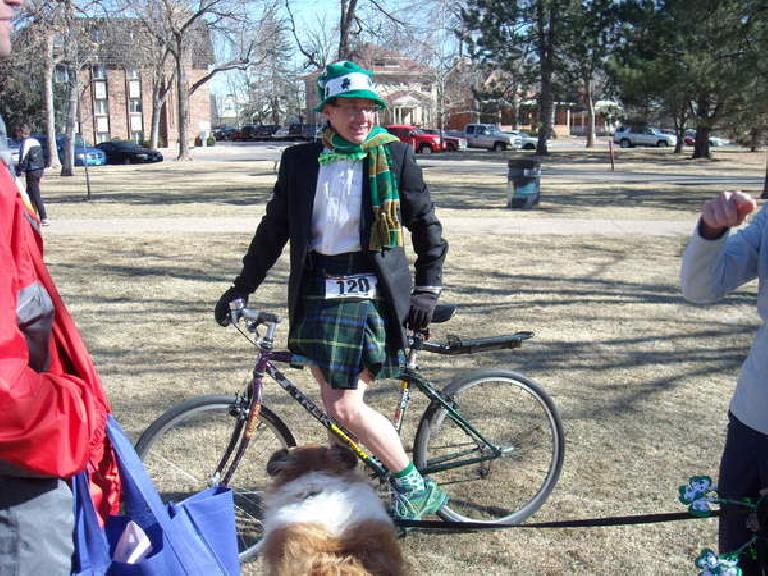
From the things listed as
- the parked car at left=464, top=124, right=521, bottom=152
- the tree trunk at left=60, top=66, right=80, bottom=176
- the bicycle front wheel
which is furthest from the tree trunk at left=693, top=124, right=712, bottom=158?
the bicycle front wheel

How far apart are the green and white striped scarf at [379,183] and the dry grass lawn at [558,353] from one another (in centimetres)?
139

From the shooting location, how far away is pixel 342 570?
1.99 meters

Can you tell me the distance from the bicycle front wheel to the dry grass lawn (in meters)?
0.18

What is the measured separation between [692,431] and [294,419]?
7.74ft

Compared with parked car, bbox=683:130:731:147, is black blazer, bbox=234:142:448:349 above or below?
below

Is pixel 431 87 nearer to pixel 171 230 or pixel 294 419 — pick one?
pixel 171 230

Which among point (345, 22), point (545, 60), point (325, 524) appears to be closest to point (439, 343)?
point (325, 524)

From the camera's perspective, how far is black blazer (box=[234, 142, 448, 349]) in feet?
10.1

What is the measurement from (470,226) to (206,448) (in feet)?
32.0

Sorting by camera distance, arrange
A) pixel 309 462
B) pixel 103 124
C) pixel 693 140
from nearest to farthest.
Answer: pixel 309 462, pixel 693 140, pixel 103 124

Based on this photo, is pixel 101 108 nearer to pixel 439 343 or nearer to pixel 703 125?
pixel 703 125

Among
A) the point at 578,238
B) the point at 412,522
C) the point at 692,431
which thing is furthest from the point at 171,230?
the point at 412,522

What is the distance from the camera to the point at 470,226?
43.5 feet

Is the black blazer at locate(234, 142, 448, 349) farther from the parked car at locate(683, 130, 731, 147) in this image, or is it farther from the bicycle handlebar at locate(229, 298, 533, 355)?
the parked car at locate(683, 130, 731, 147)
